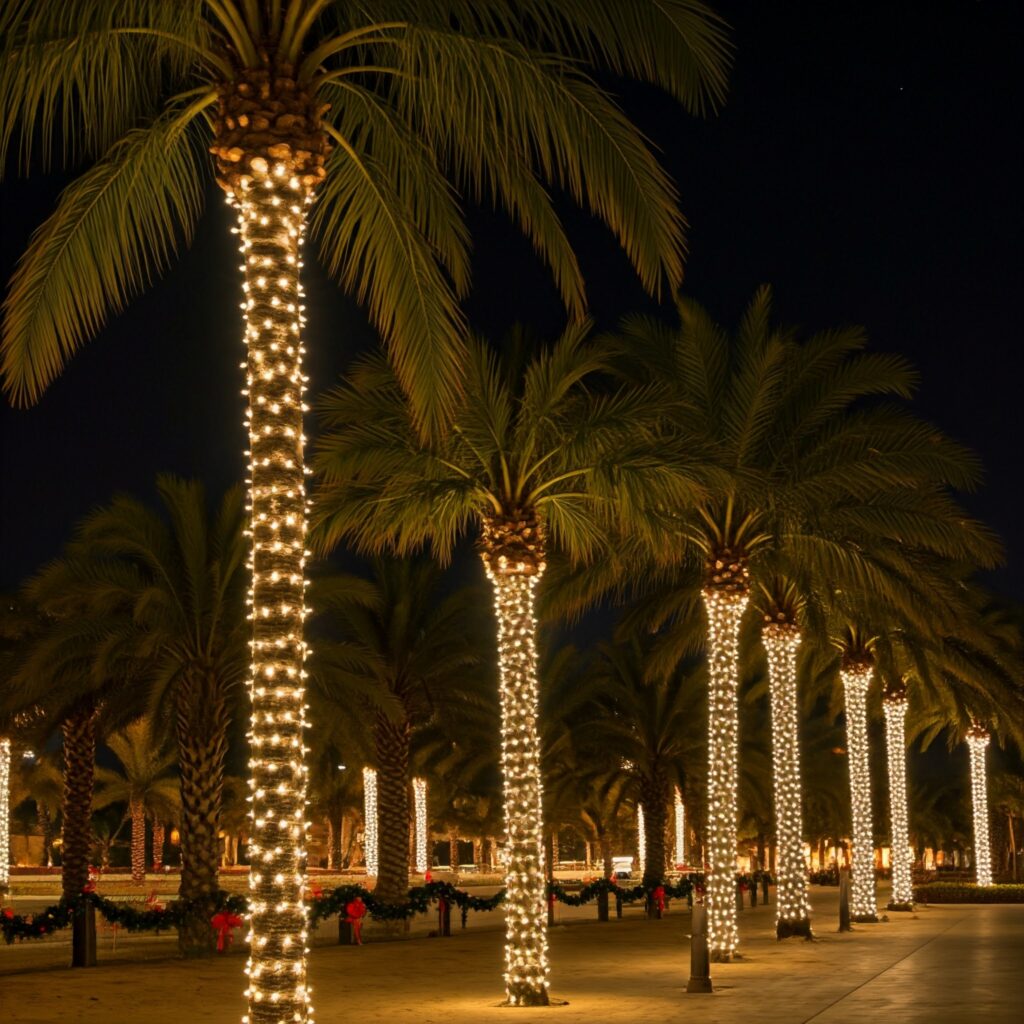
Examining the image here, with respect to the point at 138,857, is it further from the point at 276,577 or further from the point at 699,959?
the point at 276,577

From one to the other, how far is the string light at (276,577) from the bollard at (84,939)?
45.3 ft

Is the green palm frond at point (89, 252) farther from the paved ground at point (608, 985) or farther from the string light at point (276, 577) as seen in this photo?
the paved ground at point (608, 985)

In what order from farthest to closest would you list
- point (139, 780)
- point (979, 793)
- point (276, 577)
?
point (139, 780), point (979, 793), point (276, 577)

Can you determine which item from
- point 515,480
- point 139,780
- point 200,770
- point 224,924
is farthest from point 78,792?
point 139,780

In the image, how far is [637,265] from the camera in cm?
1319

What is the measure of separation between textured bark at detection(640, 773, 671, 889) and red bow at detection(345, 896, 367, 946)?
15.3 meters

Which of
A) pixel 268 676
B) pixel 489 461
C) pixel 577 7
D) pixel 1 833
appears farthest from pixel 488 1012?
pixel 1 833

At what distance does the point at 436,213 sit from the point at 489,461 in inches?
247

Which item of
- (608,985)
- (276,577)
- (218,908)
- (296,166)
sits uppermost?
(296,166)

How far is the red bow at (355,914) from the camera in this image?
29219 mm

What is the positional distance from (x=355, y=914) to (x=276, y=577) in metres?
19.4

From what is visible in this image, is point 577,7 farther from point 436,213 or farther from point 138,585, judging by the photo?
point 138,585

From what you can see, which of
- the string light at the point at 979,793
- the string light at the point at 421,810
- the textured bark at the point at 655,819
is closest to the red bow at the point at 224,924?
the textured bark at the point at 655,819

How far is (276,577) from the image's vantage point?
36.7ft
